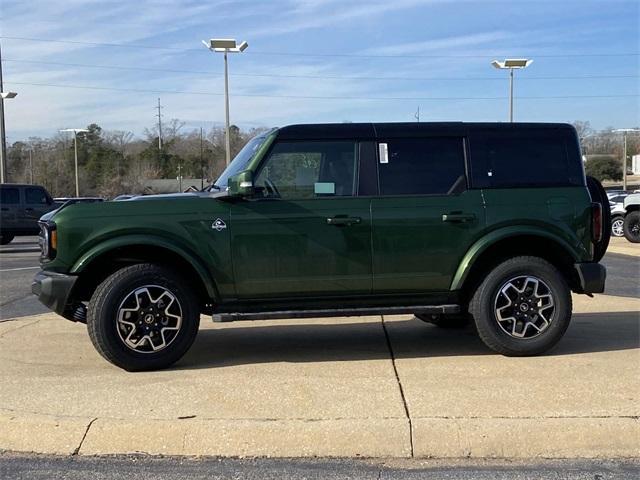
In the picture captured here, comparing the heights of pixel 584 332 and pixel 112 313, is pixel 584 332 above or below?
below

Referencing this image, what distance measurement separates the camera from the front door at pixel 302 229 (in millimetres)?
5621

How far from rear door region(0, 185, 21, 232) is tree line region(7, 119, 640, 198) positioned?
24219 mm

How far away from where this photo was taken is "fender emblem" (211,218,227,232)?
5.55 metres

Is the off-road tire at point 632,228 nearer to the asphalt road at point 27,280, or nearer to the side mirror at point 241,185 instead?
the asphalt road at point 27,280

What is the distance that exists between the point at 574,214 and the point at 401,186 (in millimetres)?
1476

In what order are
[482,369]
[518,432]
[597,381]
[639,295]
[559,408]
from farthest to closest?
[639,295] → [482,369] → [597,381] → [559,408] → [518,432]

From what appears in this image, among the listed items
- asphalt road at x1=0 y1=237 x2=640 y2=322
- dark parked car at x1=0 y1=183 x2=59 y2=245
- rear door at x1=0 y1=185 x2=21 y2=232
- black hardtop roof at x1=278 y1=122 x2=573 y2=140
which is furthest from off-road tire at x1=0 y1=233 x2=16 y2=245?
black hardtop roof at x1=278 y1=122 x2=573 y2=140

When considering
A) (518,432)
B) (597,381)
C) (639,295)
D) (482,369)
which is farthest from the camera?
(639,295)

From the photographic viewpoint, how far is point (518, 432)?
421cm

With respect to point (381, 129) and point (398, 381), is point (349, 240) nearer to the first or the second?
point (381, 129)

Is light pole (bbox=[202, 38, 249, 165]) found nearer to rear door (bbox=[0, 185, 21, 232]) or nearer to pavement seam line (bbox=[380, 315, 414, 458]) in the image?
rear door (bbox=[0, 185, 21, 232])

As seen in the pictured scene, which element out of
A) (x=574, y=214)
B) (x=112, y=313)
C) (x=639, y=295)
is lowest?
(x=639, y=295)

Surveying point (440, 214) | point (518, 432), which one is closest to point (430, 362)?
point (440, 214)

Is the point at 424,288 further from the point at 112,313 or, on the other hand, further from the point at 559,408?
the point at 112,313
